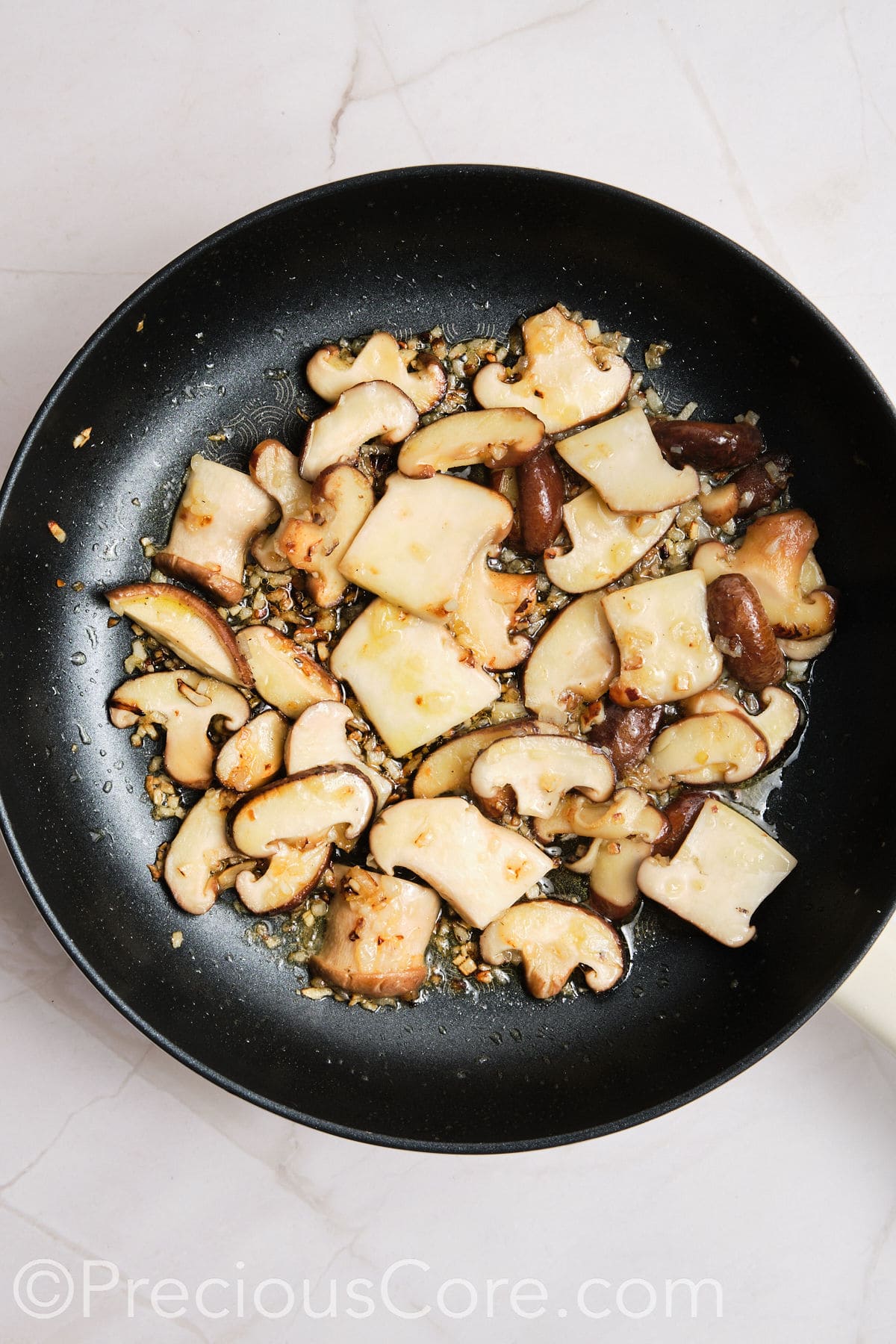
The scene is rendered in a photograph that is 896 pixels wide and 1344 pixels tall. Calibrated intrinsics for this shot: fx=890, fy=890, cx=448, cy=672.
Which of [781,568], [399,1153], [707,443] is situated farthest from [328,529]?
[399,1153]

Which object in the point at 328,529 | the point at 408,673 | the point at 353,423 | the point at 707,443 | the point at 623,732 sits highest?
the point at 353,423

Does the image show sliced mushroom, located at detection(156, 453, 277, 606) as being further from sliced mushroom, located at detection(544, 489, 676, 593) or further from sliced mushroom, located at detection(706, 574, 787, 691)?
sliced mushroom, located at detection(706, 574, 787, 691)

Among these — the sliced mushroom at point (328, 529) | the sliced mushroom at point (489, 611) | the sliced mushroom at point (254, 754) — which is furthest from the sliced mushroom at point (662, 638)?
the sliced mushroom at point (254, 754)

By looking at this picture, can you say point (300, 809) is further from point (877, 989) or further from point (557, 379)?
point (877, 989)

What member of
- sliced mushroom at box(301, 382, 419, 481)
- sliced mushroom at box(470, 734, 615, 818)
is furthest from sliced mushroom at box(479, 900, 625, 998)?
sliced mushroom at box(301, 382, 419, 481)

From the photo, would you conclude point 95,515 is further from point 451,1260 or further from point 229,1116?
point 451,1260

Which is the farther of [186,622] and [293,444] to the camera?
[293,444]
